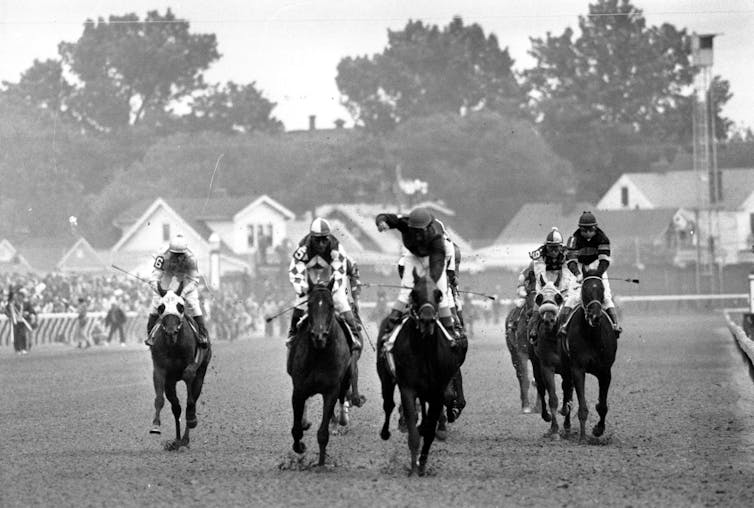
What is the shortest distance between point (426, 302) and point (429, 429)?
4.04 feet

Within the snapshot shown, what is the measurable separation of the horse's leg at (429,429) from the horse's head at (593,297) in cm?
343

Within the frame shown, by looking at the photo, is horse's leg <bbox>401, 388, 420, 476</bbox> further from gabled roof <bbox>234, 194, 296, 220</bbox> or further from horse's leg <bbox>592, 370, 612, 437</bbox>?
gabled roof <bbox>234, 194, 296, 220</bbox>

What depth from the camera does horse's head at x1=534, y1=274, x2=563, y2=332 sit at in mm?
17672

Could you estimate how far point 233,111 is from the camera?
9750 cm

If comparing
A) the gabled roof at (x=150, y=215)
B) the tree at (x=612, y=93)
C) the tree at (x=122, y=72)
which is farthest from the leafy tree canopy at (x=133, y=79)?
the tree at (x=612, y=93)

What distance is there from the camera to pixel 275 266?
67.6 metres

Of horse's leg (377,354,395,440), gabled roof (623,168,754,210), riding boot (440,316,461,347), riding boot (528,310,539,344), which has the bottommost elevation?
horse's leg (377,354,395,440)

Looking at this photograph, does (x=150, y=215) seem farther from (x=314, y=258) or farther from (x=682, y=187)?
(x=314, y=258)

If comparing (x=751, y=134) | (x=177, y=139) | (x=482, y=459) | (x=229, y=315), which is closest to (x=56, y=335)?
(x=229, y=315)

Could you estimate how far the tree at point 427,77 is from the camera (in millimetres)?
106625

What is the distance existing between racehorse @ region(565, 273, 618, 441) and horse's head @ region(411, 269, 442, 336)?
3.61 m

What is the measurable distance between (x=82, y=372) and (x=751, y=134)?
100 m

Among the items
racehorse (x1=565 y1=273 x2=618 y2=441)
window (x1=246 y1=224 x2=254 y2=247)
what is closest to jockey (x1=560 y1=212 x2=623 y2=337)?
racehorse (x1=565 y1=273 x2=618 y2=441)

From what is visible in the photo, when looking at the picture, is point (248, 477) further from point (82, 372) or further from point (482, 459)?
point (82, 372)
